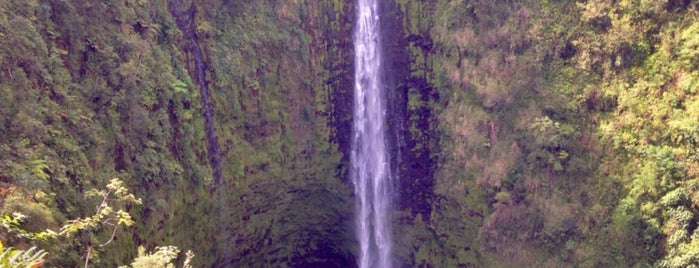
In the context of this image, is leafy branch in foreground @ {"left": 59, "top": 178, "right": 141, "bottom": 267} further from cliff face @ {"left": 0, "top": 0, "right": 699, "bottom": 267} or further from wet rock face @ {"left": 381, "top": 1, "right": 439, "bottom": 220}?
wet rock face @ {"left": 381, "top": 1, "right": 439, "bottom": 220}

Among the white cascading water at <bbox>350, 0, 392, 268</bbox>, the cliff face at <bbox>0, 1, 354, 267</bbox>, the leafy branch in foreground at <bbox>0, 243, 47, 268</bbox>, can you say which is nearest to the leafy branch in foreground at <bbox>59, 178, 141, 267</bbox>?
the cliff face at <bbox>0, 1, 354, 267</bbox>

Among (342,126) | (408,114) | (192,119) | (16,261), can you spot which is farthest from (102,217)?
(408,114)

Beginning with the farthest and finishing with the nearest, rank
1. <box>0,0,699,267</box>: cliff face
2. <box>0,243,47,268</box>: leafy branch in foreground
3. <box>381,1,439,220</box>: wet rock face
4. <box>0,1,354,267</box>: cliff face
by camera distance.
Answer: <box>381,1,439,220</box>: wet rock face, <box>0,0,699,267</box>: cliff face, <box>0,1,354,267</box>: cliff face, <box>0,243,47,268</box>: leafy branch in foreground

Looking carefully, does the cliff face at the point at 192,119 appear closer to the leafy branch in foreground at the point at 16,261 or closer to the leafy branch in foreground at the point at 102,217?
the leafy branch in foreground at the point at 102,217

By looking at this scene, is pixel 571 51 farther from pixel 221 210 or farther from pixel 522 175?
pixel 221 210

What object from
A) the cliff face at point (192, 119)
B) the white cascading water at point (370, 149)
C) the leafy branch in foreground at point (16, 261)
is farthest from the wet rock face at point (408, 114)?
the leafy branch in foreground at point (16, 261)

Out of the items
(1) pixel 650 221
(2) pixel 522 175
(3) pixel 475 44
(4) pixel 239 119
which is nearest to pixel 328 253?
(4) pixel 239 119
